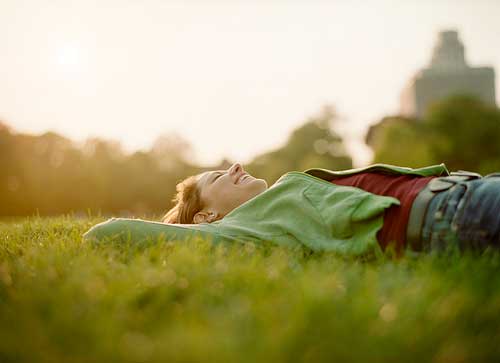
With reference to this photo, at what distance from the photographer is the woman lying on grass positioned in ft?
8.71

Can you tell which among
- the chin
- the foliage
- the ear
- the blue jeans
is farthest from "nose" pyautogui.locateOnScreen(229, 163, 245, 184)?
the foliage

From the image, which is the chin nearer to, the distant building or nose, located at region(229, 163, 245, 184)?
nose, located at region(229, 163, 245, 184)

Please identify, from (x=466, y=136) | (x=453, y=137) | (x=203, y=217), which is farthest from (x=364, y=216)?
(x=453, y=137)

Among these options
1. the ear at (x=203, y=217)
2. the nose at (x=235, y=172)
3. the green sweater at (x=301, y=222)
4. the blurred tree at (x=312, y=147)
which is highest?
the nose at (x=235, y=172)

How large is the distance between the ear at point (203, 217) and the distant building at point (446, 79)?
6156 centimetres

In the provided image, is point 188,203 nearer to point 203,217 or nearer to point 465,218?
point 203,217

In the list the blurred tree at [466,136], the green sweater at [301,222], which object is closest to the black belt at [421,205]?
the green sweater at [301,222]

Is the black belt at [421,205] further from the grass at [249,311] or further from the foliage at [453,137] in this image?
the foliage at [453,137]

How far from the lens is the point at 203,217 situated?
4352 millimetres

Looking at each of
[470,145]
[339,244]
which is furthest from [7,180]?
[339,244]

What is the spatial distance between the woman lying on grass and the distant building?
204ft

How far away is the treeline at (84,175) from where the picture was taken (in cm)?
2970

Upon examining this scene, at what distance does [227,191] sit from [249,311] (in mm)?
2612

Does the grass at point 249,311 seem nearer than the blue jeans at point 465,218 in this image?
Yes
